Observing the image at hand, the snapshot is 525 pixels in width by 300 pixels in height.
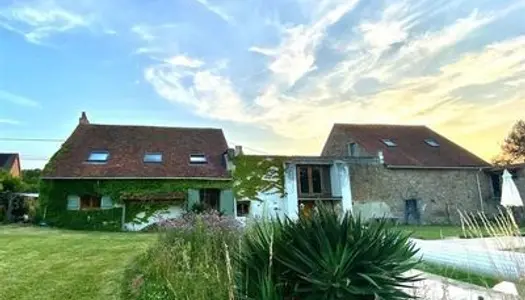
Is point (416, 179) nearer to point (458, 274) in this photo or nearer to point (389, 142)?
point (389, 142)

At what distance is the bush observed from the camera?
548 cm

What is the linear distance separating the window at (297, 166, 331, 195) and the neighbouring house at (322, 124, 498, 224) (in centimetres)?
171

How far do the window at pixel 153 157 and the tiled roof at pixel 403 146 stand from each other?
13.5 meters

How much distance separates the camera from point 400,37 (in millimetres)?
12758

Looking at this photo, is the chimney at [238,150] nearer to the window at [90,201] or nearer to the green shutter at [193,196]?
the green shutter at [193,196]

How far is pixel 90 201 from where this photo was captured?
2323cm

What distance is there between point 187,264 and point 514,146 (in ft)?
144

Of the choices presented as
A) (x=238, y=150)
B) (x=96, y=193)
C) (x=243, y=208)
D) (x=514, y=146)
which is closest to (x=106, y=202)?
(x=96, y=193)

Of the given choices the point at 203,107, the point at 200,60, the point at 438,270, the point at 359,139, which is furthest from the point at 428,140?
the point at 438,270

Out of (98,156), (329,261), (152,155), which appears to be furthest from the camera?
(152,155)

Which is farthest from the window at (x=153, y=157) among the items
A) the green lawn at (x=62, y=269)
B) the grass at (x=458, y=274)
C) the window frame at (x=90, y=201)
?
the grass at (x=458, y=274)

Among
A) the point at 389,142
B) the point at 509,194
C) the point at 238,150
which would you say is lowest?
the point at 509,194

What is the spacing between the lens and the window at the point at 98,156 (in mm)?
23906

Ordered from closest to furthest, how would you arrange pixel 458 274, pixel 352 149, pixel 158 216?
pixel 458 274 → pixel 158 216 → pixel 352 149
